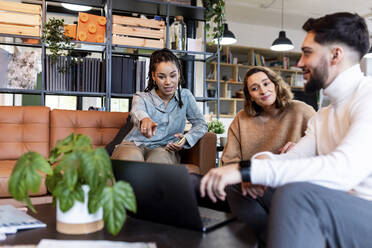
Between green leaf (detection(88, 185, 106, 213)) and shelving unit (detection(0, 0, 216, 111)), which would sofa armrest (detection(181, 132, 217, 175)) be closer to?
shelving unit (detection(0, 0, 216, 111))

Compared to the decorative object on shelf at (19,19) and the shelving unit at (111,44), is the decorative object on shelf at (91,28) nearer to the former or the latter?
the shelving unit at (111,44)

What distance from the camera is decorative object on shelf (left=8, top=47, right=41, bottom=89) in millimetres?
2984

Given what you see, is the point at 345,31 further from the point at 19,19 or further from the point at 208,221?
the point at 19,19

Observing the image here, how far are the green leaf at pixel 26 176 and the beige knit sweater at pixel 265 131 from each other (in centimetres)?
123

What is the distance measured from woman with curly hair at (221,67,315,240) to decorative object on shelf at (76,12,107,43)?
1804mm

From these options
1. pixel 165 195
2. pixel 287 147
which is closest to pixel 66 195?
pixel 165 195

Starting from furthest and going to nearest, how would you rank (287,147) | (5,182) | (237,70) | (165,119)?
(237,70), (165,119), (5,182), (287,147)

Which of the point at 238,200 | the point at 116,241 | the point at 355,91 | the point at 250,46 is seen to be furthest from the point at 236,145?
the point at 250,46

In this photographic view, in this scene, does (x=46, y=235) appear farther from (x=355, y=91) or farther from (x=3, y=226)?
(x=355, y=91)

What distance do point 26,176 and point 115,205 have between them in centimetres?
22

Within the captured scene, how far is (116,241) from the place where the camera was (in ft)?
2.83

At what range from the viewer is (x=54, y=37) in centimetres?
296

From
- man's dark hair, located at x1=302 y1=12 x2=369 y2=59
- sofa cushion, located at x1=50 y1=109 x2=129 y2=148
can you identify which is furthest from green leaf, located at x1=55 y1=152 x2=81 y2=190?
sofa cushion, located at x1=50 y1=109 x2=129 y2=148

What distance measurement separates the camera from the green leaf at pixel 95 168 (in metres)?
0.81
